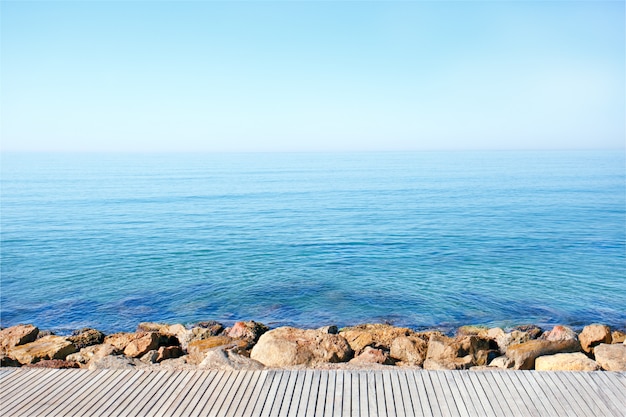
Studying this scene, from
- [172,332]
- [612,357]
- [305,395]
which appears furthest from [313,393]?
[172,332]

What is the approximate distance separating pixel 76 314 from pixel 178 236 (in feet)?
54.1

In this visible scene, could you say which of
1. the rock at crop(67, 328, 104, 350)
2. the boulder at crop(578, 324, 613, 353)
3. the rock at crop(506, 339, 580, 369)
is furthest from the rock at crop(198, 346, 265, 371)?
the boulder at crop(578, 324, 613, 353)

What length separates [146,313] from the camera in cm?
2419

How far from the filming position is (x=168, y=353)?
55.9 feet

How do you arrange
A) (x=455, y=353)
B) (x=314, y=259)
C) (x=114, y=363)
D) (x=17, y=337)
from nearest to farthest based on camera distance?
(x=114, y=363) → (x=455, y=353) → (x=17, y=337) → (x=314, y=259)

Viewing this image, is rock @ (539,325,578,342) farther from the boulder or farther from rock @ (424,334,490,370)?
rock @ (424,334,490,370)

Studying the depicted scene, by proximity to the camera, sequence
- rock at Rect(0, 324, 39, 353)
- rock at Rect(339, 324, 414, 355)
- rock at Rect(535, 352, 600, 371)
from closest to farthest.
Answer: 1. rock at Rect(535, 352, 600, 371)
2. rock at Rect(339, 324, 414, 355)
3. rock at Rect(0, 324, 39, 353)

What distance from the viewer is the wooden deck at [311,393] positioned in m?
11.3

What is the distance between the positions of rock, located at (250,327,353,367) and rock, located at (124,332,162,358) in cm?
376

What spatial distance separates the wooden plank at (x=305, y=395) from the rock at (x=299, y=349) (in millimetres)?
Answer: 2269

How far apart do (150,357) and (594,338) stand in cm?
1526

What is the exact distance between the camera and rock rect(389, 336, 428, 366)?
54.2ft

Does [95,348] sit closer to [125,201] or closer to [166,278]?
[166,278]

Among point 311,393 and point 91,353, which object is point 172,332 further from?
point 311,393
